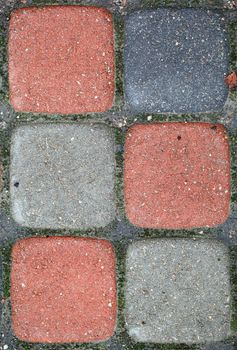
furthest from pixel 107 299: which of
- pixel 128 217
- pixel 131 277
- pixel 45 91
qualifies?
pixel 45 91

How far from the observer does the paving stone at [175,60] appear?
1418 mm

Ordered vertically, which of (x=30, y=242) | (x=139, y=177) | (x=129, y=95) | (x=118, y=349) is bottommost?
(x=118, y=349)

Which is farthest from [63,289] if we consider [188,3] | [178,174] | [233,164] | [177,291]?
[188,3]

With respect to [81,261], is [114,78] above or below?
above

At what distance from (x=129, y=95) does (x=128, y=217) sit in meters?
0.29

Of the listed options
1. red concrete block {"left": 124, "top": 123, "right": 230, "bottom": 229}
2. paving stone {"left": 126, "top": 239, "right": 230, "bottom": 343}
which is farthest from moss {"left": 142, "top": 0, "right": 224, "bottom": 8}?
paving stone {"left": 126, "top": 239, "right": 230, "bottom": 343}

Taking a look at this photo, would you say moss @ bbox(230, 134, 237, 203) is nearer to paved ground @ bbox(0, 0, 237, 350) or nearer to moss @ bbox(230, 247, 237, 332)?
paved ground @ bbox(0, 0, 237, 350)

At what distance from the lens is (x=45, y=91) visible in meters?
1.44

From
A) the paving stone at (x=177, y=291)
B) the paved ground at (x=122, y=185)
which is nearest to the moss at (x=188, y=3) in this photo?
the paved ground at (x=122, y=185)

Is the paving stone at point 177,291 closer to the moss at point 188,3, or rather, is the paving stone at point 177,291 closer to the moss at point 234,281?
the moss at point 234,281

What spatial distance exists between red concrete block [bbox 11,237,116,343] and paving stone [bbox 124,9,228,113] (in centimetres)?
37

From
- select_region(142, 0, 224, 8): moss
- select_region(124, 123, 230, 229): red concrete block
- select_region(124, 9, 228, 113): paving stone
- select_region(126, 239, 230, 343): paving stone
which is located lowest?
select_region(126, 239, 230, 343): paving stone

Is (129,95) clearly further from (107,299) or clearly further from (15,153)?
(107,299)

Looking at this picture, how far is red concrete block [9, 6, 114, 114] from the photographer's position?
143 centimetres
